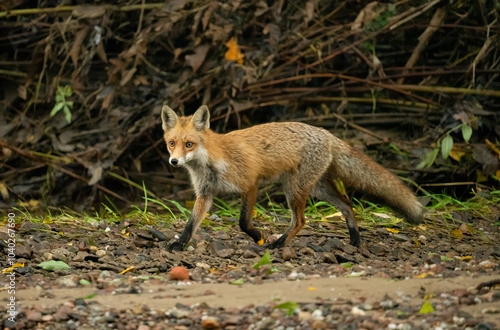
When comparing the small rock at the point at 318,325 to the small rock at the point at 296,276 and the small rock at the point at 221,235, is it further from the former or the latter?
the small rock at the point at 221,235

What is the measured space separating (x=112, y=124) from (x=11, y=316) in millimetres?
4370

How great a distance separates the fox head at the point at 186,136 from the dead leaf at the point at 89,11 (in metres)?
2.54

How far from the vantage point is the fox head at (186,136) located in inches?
197

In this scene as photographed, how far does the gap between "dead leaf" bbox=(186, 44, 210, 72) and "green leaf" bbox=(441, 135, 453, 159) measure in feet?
9.04

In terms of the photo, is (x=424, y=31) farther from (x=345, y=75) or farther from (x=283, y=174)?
(x=283, y=174)

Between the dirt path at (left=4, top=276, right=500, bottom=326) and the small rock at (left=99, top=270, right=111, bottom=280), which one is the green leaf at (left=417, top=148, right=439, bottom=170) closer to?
the dirt path at (left=4, top=276, right=500, bottom=326)

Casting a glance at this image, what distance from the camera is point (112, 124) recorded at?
7285 mm

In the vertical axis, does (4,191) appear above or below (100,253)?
below

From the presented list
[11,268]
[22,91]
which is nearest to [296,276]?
[11,268]

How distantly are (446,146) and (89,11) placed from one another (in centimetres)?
425

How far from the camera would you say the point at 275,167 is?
538cm

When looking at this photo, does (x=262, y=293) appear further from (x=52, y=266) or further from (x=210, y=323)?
(x=52, y=266)

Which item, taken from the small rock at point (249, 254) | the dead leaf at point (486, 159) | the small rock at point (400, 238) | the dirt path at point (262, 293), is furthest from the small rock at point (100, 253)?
the dead leaf at point (486, 159)

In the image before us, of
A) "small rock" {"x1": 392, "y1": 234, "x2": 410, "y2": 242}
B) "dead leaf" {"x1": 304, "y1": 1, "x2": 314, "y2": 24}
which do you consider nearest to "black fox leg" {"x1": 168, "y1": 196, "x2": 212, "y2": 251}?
"small rock" {"x1": 392, "y1": 234, "x2": 410, "y2": 242}
